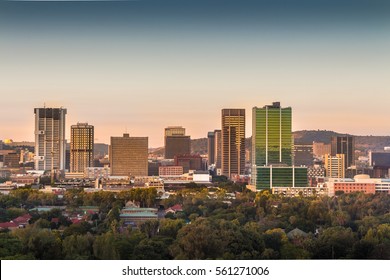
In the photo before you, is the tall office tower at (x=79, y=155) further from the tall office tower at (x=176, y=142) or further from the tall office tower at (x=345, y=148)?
the tall office tower at (x=345, y=148)

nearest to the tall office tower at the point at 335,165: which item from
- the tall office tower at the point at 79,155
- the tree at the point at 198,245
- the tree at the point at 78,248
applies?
the tall office tower at the point at 79,155

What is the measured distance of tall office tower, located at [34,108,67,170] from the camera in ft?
46.8

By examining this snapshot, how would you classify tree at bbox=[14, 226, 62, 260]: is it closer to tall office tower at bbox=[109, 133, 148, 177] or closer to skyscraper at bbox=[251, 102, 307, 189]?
tall office tower at bbox=[109, 133, 148, 177]

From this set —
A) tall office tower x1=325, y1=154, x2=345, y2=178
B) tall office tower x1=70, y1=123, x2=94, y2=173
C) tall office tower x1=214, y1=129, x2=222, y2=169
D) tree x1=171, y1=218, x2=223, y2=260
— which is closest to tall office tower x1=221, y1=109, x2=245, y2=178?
tall office tower x1=214, y1=129, x2=222, y2=169

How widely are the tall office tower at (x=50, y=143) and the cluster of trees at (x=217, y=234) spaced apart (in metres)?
2.84

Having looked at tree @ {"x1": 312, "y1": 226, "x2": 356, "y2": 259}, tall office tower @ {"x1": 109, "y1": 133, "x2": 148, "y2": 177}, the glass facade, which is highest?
tall office tower @ {"x1": 109, "y1": 133, "x2": 148, "y2": 177}

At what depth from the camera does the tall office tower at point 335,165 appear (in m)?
18.0

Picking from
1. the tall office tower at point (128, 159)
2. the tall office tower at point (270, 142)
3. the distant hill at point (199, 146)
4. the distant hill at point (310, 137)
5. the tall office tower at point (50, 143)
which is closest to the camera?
the distant hill at point (199, 146)

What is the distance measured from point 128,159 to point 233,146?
9.69 feet

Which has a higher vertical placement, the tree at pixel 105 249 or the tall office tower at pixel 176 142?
the tall office tower at pixel 176 142

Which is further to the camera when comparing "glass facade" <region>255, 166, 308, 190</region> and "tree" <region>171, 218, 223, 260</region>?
"glass facade" <region>255, 166, 308, 190</region>

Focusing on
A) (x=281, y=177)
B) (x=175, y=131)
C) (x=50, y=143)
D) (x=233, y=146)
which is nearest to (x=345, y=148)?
(x=281, y=177)

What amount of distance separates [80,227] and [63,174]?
10.1 metres

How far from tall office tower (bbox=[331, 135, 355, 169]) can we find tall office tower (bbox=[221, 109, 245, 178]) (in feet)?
5.66
